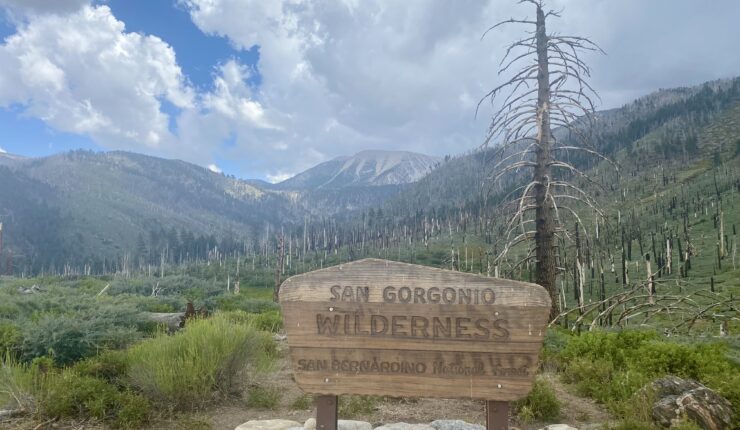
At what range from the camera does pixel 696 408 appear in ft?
16.2

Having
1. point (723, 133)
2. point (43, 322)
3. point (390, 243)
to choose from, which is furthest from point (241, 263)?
point (723, 133)

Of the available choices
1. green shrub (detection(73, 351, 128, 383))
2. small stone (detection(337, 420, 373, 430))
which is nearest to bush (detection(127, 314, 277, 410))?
green shrub (detection(73, 351, 128, 383))

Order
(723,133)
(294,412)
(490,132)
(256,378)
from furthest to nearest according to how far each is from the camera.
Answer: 1. (723,133)
2. (490,132)
3. (256,378)
4. (294,412)

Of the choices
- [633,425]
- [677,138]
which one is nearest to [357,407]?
[633,425]

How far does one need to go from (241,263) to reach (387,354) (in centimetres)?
11435

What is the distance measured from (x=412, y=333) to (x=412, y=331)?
0.7 inches

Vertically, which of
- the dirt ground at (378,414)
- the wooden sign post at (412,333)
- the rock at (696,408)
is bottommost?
the dirt ground at (378,414)

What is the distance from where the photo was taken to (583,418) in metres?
5.96

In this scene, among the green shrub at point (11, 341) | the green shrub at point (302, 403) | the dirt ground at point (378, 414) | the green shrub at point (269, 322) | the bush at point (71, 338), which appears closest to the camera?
the dirt ground at point (378, 414)

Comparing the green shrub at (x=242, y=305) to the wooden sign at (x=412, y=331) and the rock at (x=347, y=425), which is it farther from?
the wooden sign at (x=412, y=331)

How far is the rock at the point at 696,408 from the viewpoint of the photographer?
4863mm

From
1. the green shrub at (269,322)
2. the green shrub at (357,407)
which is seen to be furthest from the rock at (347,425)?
the green shrub at (269,322)

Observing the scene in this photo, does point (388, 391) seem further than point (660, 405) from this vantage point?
No

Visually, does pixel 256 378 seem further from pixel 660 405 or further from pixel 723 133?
pixel 723 133
